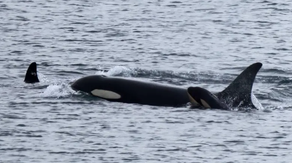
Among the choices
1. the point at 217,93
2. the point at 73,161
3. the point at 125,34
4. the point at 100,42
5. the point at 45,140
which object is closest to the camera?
the point at 73,161

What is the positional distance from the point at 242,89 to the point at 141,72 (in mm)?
5535

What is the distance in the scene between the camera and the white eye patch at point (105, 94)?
2480 centimetres

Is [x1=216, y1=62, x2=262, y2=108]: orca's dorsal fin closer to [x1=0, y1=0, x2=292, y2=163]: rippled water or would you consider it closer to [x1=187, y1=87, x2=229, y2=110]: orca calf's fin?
[x1=187, y1=87, x2=229, y2=110]: orca calf's fin

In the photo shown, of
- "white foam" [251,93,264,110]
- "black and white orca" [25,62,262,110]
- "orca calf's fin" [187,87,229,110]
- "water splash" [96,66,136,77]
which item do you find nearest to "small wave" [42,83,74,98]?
"black and white orca" [25,62,262,110]

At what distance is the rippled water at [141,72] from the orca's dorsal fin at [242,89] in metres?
0.56

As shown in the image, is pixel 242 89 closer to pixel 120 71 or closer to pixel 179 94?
pixel 179 94

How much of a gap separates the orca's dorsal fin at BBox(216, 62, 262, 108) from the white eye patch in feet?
7.41

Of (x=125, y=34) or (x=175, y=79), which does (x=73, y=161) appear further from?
(x=125, y=34)

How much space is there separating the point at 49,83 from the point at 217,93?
4514mm

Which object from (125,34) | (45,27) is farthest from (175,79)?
(45,27)

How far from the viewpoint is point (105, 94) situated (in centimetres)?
2497

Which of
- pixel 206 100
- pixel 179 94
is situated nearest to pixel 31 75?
pixel 179 94

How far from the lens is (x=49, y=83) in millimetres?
27281

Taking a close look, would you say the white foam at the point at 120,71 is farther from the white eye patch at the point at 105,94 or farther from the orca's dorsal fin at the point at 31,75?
the white eye patch at the point at 105,94
